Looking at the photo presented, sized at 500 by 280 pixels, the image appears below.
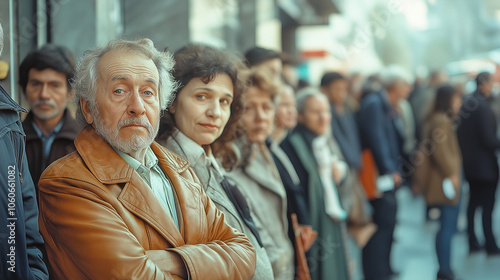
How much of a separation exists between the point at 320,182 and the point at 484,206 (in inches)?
166

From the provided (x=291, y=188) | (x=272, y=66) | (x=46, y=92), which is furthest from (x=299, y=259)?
(x=46, y=92)

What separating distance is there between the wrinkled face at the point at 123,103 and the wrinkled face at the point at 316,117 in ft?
9.58

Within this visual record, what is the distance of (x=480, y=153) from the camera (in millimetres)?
7949

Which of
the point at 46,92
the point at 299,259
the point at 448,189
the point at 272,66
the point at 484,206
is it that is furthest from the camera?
the point at 484,206

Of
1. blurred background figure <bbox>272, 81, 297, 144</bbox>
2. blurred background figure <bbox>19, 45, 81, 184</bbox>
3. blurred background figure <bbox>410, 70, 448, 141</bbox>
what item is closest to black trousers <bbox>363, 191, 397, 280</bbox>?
blurred background figure <bbox>272, 81, 297, 144</bbox>

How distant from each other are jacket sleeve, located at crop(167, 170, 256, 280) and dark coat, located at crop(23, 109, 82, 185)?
0.99 metres

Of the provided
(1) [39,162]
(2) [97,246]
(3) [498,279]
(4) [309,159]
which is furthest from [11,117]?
(3) [498,279]

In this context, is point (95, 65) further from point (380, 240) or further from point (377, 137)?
point (377, 137)

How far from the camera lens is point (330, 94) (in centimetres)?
705

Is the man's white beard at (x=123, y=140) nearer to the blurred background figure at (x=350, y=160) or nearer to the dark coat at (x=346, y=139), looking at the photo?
the blurred background figure at (x=350, y=160)

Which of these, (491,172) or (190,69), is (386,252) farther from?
(190,69)

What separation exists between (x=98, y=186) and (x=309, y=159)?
2.85 m

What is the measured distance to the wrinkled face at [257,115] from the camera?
3855mm

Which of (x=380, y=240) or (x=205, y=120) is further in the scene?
(x=380, y=240)
